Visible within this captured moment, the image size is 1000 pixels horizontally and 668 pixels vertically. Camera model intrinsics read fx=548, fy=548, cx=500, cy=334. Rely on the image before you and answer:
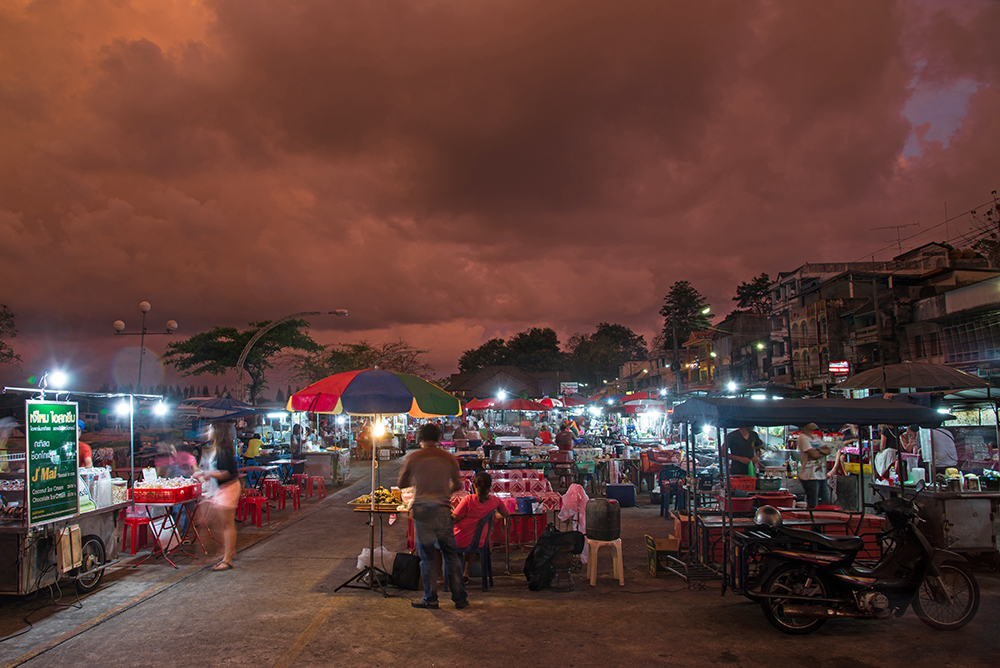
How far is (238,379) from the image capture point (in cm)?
2111

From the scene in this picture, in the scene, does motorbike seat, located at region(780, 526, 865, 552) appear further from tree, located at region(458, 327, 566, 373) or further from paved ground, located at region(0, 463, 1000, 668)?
tree, located at region(458, 327, 566, 373)

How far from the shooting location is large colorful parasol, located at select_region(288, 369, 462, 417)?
271 inches

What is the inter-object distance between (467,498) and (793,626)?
3754 mm

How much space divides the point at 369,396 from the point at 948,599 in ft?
21.6

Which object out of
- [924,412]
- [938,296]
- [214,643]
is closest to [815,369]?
[938,296]

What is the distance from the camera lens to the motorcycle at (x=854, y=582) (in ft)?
17.6

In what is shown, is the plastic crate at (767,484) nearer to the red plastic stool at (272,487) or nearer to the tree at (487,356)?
the red plastic stool at (272,487)

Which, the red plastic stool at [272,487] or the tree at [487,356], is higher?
the tree at [487,356]

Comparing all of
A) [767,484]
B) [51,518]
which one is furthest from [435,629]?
[767,484]

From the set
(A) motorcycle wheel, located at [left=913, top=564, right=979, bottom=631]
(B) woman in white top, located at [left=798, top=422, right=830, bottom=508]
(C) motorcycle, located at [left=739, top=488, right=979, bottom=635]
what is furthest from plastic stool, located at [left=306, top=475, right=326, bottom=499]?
(A) motorcycle wheel, located at [left=913, top=564, right=979, bottom=631]

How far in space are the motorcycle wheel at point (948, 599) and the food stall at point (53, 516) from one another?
9.34m

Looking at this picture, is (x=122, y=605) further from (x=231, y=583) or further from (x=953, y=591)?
(x=953, y=591)

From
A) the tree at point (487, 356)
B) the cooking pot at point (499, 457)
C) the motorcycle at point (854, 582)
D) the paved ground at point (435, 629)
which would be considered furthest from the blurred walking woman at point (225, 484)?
the tree at point (487, 356)

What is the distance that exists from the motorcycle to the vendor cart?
7652 millimetres
